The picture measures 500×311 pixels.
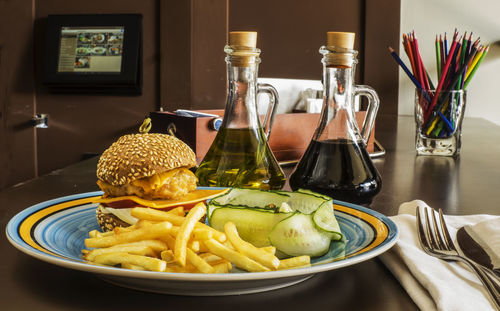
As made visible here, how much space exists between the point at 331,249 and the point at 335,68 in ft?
1.08

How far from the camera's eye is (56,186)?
1304 mm

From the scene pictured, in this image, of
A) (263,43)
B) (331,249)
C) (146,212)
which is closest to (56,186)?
(146,212)

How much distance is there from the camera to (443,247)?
28.7 inches

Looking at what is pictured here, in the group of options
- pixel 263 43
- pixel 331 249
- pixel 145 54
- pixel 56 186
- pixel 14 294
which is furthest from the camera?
pixel 263 43

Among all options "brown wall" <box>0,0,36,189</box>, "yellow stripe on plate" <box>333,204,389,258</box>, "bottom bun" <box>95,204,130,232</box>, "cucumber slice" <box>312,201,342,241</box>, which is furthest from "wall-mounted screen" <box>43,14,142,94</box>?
"cucumber slice" <box>312,201,342,241</box>

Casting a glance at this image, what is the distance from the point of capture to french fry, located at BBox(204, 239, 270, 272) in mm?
575

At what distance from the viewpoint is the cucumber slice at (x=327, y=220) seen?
0.66 m

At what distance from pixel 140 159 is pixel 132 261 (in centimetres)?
31

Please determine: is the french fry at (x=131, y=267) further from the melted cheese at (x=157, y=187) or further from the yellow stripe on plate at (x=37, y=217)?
the melted cheese at (x=157, y=187)

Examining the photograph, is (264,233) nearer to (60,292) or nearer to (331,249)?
(331,249)

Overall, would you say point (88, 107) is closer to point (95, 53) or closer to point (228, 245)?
point (95, 53)

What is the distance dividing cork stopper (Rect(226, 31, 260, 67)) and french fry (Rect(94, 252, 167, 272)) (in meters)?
0.41

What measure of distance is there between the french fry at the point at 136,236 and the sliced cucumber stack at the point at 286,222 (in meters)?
0.07

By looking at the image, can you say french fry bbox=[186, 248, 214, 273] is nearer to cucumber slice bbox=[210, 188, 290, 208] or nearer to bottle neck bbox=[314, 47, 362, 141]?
cucumber slice bbox=[210, 188, 290, 208]
